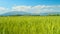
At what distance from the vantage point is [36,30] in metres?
2.77

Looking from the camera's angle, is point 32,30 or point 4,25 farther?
point 4,25

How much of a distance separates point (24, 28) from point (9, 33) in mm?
283

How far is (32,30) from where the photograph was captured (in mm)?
2756

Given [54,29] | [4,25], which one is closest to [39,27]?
[54,29]

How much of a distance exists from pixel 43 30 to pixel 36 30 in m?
0.12

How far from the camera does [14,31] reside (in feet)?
9.07

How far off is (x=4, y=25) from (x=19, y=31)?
343 mm

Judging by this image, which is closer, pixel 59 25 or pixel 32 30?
pixel 32 30

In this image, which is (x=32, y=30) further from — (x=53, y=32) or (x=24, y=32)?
(x=53, y=32)

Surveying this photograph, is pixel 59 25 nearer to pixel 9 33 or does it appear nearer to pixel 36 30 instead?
pixel 36 30

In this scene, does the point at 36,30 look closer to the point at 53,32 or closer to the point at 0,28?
the point at 53,32

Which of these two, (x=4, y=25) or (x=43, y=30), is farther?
(x=4, y=25)

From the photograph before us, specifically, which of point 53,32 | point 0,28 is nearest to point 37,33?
point 53,32

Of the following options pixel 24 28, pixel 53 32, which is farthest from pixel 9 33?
pixel 53 32
